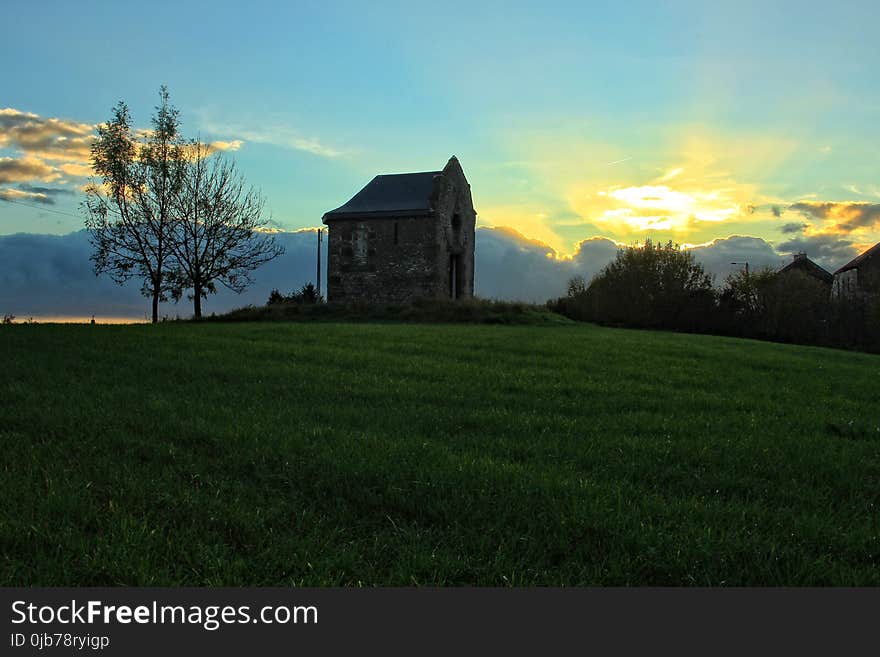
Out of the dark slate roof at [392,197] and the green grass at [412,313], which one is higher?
the dark slate roof at [392,197]

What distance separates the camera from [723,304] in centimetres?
4575

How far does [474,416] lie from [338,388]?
2.85 meters

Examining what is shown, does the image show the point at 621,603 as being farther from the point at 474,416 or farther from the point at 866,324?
the point at 866,324

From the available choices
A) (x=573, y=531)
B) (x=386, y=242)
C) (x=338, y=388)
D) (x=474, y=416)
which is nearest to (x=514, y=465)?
(x=573, y=531)

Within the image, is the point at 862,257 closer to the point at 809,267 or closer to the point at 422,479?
the point at 809,267

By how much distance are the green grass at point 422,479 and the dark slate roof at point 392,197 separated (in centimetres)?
2854

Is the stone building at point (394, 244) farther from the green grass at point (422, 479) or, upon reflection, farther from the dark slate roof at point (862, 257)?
the dark slate roof at point (862, 257)

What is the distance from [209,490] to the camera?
5.75 m

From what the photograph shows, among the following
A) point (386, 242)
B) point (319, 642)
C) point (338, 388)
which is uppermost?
point (386, 242)

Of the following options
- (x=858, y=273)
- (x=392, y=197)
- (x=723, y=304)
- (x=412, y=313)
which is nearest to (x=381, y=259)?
(x=392, y=197)

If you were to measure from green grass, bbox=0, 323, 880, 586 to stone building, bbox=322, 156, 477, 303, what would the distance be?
1076 inches

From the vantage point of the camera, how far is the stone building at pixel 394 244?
3903 centimetres

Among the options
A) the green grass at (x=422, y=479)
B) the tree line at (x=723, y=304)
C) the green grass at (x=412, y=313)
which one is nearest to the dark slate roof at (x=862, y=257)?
the tree line at (x=723, y=304)

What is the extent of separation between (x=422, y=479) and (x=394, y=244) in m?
34.2
